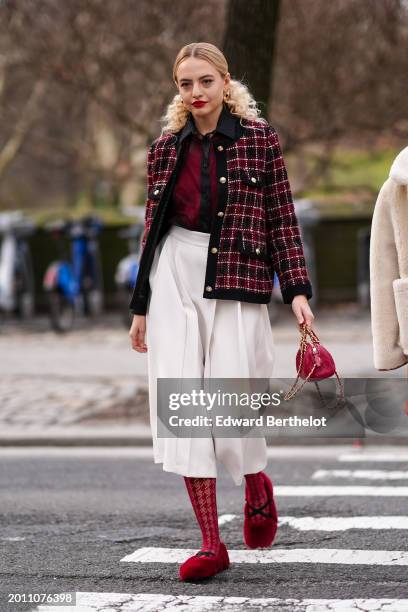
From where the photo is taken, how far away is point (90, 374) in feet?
39.4

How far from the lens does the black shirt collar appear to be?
16.4 feet

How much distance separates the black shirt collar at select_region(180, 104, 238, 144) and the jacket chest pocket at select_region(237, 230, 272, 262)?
0.38 m

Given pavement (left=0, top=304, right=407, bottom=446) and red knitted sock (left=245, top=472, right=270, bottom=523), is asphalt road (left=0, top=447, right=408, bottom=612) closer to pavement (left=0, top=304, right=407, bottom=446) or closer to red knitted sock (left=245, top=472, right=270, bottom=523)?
red knitted sock (left=245, top=472, right=270, bottom=523)

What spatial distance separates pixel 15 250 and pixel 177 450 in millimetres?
12621

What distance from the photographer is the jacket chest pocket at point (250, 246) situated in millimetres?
4945

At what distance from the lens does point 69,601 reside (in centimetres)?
470

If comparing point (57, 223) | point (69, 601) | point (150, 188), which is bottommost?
point (69, 601)

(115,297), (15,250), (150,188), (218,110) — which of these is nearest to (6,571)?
(150,188)

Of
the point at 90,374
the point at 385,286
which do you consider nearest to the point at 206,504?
the point at 385,286

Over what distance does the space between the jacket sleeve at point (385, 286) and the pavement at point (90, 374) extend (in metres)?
4.30

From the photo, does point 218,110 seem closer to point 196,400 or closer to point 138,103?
point 196,400

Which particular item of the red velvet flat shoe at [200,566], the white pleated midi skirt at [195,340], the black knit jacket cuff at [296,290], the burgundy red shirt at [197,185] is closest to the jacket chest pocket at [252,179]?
the burgundy red shirt at [197,185]

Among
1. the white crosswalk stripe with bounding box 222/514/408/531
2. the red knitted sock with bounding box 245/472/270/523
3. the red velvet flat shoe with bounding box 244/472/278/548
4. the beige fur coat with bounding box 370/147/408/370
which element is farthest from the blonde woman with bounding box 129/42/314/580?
the white crosswalk stripe with bounding box 222/514/408/531

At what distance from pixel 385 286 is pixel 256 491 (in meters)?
1.12
